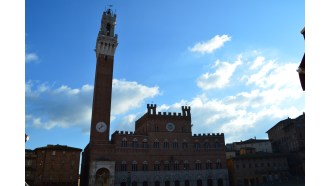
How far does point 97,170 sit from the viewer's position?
4338 cm

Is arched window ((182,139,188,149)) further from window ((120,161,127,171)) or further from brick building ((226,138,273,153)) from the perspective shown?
brick building ((226,138,273,153))

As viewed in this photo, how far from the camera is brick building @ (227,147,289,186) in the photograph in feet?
172

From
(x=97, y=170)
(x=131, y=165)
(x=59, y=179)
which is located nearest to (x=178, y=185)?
(x=131, y=165)

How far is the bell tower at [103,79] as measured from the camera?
46.6 m

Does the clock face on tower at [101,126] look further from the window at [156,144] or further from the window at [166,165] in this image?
the window at [166,165]

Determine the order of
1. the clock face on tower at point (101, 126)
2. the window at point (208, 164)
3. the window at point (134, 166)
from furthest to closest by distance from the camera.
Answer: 1. the window at point (208, 164)
2. the window at point (134, 166)
3. the clock face on tower at point (101, 126)

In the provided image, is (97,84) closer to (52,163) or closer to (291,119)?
(52,163)

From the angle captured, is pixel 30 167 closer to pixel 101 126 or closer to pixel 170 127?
pixel 101 126

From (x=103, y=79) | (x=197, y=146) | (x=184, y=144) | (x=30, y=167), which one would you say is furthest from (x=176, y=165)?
(x=30, y=167)

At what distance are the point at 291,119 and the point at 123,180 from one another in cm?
3826

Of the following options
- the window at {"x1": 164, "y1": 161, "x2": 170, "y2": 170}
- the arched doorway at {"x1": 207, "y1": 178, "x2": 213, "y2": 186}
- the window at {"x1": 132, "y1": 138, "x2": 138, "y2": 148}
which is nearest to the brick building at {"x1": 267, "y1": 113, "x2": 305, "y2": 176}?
the arched doorway at {"x1": 207, "y1": 178, "x2": 213, "y2": 186}

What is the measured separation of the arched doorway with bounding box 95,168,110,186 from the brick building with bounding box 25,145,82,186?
4.37 metres

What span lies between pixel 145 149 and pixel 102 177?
9121 millimetres

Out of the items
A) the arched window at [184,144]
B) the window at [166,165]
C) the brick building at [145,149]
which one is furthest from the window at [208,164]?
the window at [166,165]
